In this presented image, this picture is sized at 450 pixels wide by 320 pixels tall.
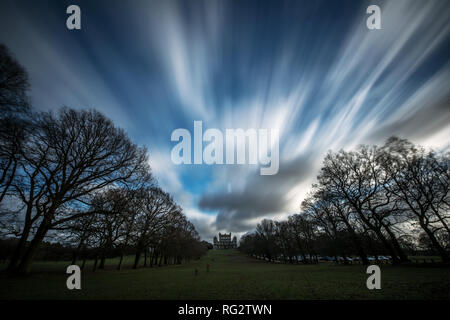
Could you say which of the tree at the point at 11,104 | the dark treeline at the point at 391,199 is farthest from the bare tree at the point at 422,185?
the tree at the point at 11,104

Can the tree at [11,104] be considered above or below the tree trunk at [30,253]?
above

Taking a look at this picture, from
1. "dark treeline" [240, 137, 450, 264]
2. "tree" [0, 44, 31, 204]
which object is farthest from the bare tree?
"tree" [0, 44, 31, 204]

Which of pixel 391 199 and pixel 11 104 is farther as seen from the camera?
pixel 391 199

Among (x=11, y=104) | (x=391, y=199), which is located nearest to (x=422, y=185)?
(x=391, y=199)

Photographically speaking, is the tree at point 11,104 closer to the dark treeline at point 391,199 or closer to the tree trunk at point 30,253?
the tree trunk at point 30,253

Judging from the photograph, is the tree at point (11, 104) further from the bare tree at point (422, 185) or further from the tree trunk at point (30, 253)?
the bare tree at point (422, 185)

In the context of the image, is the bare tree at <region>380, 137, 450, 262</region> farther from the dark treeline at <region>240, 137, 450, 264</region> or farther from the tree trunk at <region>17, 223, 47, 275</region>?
the tree trunk at <region>17, 223, 47, 275</region>

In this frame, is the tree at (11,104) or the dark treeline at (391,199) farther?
the dark treeline at (391,199)

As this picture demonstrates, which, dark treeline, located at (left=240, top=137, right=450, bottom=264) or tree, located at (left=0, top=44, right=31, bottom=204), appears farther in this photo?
dark treeline, located at (left=240, top=137, right=450, bottom=264)

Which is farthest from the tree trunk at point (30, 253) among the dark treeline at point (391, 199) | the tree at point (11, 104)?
the dark treeline at point (391, 199)

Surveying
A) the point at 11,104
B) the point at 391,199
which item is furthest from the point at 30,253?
the point at 391,199

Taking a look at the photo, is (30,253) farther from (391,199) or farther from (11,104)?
(391,199)

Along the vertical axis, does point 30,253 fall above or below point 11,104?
below

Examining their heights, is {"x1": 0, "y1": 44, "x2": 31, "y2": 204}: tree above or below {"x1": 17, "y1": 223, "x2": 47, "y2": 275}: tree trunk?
above
